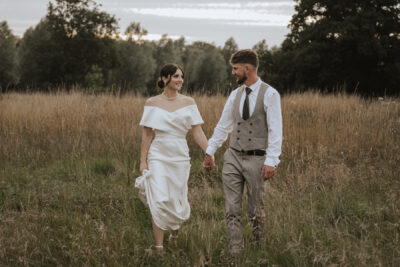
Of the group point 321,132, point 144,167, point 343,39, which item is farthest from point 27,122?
point 343,39

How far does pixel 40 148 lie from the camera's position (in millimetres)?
7293

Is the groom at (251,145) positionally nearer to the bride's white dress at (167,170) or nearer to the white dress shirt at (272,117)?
the white dress shirt at (272,117)

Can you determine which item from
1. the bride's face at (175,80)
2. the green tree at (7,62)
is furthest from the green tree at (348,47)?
the green tree at (7,62)

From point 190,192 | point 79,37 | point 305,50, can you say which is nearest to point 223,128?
point 190,192

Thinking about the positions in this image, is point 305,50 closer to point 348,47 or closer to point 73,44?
point 348,47

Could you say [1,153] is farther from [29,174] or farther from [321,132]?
[321,132]

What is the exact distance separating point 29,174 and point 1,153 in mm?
1082

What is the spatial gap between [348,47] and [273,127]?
28.5 m

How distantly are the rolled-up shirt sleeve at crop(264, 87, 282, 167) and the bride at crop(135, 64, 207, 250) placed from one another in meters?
0.95

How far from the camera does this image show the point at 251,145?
3.39m

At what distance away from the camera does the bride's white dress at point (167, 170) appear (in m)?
3.66

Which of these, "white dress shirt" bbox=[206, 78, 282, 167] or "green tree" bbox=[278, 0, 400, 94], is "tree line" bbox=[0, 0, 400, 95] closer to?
"green tree" bbox=[278, 0, 400, 94]

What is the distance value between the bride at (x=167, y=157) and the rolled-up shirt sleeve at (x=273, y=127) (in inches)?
37.6

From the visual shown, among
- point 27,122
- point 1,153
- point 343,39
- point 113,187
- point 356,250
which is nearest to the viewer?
point 356,250
